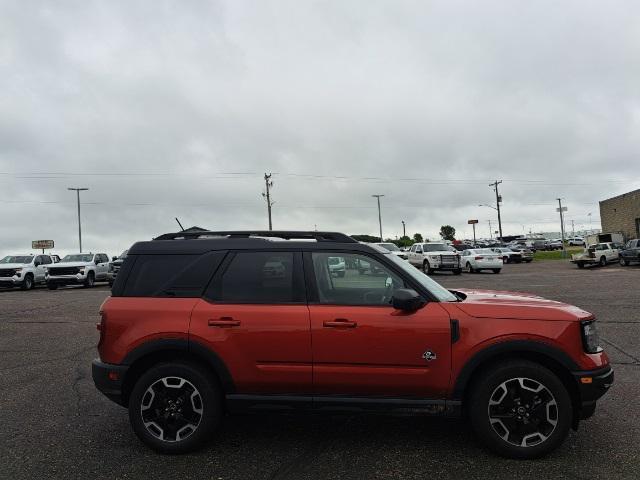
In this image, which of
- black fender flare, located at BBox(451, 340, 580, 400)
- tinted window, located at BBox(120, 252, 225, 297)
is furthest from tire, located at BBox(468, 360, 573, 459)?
tinted window, located at BBox(120, 252, 225, 297)

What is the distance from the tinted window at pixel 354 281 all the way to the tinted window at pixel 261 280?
0.19 m

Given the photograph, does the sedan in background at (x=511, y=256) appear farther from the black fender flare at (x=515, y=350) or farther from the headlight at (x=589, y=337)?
the black fender flare at (x=515, y=350)

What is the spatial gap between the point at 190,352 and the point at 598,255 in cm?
3499

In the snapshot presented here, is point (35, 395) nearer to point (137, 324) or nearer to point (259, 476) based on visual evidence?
point (137, 324)

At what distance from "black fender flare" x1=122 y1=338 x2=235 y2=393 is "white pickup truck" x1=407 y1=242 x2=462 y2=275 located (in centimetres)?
2650

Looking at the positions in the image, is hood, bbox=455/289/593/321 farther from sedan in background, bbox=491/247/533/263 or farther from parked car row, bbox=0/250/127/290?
sedan in background, bbox=491/247/533/263

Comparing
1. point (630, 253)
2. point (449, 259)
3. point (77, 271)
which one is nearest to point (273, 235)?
point (77, 271)

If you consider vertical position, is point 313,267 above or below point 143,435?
above

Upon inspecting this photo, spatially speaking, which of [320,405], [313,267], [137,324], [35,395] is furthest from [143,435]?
[35,395]

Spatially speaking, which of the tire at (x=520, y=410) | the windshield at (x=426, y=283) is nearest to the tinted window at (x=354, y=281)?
the windshield at (x=426, y=283)

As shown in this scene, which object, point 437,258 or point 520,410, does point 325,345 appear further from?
point 437,258

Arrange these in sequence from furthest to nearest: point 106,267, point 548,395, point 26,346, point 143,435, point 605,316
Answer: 1. point 106,267
2. point 605,316
3. point 26,346
4. point 143,435
5. point 548,395

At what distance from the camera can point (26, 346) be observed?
9156mm

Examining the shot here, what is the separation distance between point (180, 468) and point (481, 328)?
250 cm
